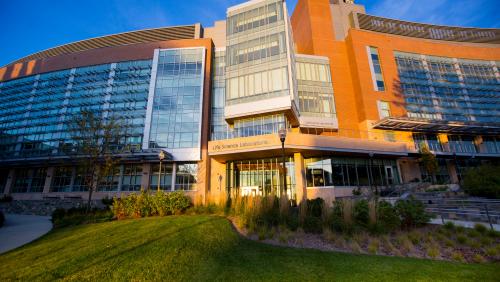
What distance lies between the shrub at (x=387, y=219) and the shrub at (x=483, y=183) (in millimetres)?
12722

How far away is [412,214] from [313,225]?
164 inches

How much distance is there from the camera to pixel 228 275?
16.0 ft

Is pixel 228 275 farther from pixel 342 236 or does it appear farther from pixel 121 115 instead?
pixel 121 115

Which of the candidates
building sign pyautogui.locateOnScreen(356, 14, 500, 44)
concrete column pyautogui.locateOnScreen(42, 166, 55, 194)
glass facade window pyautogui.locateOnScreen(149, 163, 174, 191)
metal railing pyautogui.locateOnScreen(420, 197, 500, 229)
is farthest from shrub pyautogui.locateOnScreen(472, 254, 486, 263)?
concrete column pyautogui.locateOnScreen(42, 166, 55, 194)

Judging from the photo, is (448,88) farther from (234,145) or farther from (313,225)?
(313,225)

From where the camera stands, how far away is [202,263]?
5625mm

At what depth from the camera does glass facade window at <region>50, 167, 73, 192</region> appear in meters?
33.5

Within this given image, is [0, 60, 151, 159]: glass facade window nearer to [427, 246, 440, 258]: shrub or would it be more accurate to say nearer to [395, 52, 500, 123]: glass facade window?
[427, 246, 440, 258]: shrub

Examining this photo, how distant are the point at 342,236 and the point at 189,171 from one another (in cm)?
2575

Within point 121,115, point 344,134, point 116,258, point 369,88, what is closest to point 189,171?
point 121,115

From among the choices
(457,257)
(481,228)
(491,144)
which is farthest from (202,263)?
(491,144)

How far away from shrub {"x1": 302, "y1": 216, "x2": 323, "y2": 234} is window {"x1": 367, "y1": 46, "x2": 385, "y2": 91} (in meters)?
32.0

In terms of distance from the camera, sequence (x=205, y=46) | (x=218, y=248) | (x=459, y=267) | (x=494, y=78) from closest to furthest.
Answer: (x=459, y=267), (x=218, y=248), (x=205, y=46), (x=494, y=78)

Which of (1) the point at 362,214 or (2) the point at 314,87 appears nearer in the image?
(1) the point at 362,214
